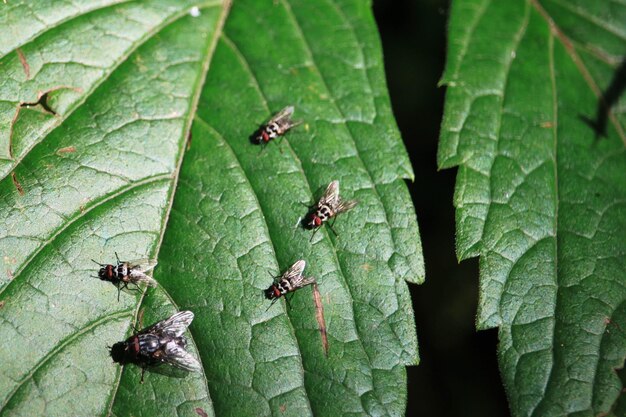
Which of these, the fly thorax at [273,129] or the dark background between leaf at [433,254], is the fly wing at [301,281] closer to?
the fly thorax at [273,129]

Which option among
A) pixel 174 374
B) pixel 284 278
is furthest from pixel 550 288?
pixel 174 374

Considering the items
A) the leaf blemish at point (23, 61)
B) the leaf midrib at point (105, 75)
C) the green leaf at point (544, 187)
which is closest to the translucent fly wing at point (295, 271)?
the green leaf at point (544, 187)

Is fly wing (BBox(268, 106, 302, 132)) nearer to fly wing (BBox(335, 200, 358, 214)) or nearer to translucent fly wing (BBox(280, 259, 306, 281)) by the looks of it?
fly wing (BBox(335, 200, 358, 214))

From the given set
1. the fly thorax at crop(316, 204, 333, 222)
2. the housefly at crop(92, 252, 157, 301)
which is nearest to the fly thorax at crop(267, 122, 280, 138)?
the fly thorax at crop(316, 204, 333, 222)

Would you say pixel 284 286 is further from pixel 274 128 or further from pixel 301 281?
pixel 274 128

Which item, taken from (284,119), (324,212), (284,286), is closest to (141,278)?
(284,286)

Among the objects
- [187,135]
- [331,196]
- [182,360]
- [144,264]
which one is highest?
[187,135]
